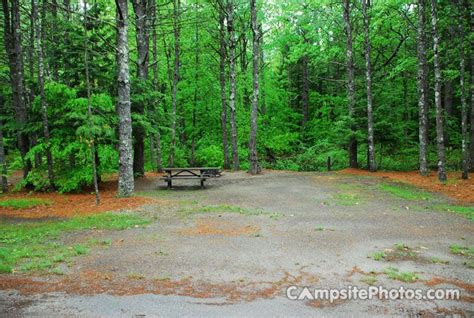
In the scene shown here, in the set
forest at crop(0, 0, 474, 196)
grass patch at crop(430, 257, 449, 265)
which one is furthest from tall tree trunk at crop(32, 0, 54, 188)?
grass patch at crop(430, 257, 449, 265)

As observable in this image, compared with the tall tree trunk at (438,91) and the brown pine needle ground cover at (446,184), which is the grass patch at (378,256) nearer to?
the brown pine needle ground cover at (446,184)

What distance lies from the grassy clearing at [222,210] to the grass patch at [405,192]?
5166 mm

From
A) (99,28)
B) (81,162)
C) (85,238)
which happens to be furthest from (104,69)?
(85,238)

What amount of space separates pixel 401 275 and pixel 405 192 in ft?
26.9

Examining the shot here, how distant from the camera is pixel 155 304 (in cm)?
430

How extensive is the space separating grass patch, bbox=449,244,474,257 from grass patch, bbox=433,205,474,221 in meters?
2.85

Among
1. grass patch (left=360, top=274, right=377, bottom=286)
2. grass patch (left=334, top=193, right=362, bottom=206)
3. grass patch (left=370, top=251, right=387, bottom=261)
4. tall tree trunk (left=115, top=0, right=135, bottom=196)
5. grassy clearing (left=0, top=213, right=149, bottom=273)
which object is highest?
tall tree trunk (left=115, top=0, right=135, bottom=196)

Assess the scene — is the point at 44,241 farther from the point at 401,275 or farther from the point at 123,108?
the point at 401,275

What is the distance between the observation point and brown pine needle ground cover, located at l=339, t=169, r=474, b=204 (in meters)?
11.7

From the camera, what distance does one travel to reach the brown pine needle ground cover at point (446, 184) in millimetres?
11698

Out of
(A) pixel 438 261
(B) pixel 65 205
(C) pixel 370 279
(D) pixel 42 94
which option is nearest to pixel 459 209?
(A) pixel 438 261

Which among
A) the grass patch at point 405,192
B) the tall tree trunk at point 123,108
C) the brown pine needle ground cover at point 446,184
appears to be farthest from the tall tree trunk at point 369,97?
the tall tree trunk at point 123,108

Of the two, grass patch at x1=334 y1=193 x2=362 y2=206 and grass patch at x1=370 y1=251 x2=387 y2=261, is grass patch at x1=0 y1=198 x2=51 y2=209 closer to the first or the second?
grass patch at x1=334 y1=193 x2=362 y2=206

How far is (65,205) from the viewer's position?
11.1 meters
